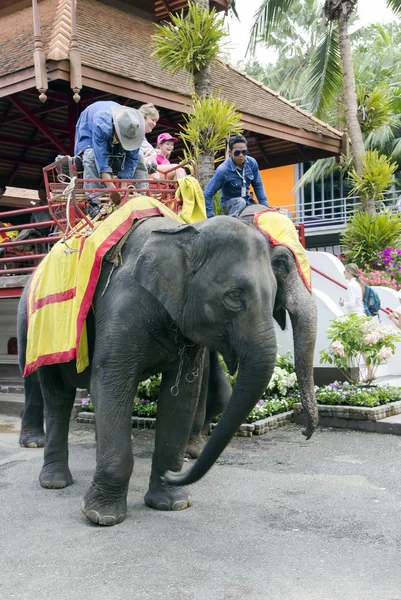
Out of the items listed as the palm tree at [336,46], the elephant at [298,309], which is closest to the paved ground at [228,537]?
the elephant at [298,309]

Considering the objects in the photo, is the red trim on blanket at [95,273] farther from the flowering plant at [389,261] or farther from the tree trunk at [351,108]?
the tree trunk at [351,108]

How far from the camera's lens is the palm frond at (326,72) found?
57.2 feet

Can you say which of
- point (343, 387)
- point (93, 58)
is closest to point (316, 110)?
point (93, 58)

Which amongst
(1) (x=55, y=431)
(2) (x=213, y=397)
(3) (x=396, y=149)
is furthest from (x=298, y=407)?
(3) (x=396, y=149)

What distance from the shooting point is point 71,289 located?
508cm

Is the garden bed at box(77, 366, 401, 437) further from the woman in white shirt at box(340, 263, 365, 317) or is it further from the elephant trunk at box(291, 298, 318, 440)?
the woman in white shirt at box(340, 263, 365, 317)

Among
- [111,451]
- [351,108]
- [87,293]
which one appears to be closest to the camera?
[111,451]

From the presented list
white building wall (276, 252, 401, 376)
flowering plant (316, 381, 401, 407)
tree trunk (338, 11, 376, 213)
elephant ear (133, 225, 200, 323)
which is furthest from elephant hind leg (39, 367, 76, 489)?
tree trunk (338, 11, 376, 213)

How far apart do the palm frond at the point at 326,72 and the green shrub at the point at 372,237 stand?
4.20 metres

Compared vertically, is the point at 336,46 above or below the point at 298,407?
above

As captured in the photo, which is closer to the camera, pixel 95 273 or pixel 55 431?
pixel 95 273

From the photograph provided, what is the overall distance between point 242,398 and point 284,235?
257 cm

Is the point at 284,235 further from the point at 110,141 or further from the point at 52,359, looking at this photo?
the point at 52,359

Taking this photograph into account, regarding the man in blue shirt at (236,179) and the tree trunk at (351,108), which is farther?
the tree trunk at (351,108)
